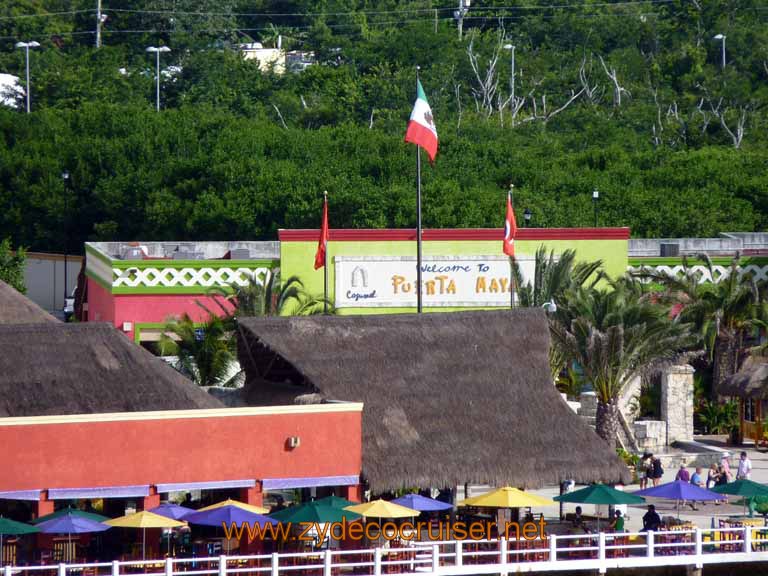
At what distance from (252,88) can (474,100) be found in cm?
1530

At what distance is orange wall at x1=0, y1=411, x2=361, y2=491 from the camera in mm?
34500

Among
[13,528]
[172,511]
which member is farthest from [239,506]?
[13,528]

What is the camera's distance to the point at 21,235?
96.7 metres

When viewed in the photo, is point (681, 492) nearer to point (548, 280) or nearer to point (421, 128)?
point (421, 128)

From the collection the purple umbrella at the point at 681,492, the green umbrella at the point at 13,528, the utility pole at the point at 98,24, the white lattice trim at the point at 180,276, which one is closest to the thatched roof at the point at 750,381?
the purple umbrella at the point at 681,492

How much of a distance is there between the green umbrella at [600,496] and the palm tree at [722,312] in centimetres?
1795

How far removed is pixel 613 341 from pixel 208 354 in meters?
11.1

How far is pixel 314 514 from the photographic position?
112 ft


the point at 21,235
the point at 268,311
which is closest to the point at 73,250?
the point at 21,235

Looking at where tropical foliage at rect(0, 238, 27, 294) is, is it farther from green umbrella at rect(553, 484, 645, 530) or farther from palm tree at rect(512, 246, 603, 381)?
green umbrella at rect(553, 484, 645, 530)

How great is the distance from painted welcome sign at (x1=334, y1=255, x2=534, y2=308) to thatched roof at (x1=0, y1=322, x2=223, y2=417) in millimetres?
19582

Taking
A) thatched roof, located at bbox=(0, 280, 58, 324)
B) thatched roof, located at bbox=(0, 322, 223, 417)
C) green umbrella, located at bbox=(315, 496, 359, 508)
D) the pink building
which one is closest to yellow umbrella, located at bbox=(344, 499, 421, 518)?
green umbrella, located at bbox=(315, 496, 359, 508)

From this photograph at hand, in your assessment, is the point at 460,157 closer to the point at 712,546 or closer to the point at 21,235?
the point at 21,235

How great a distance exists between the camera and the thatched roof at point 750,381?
5165 cm
